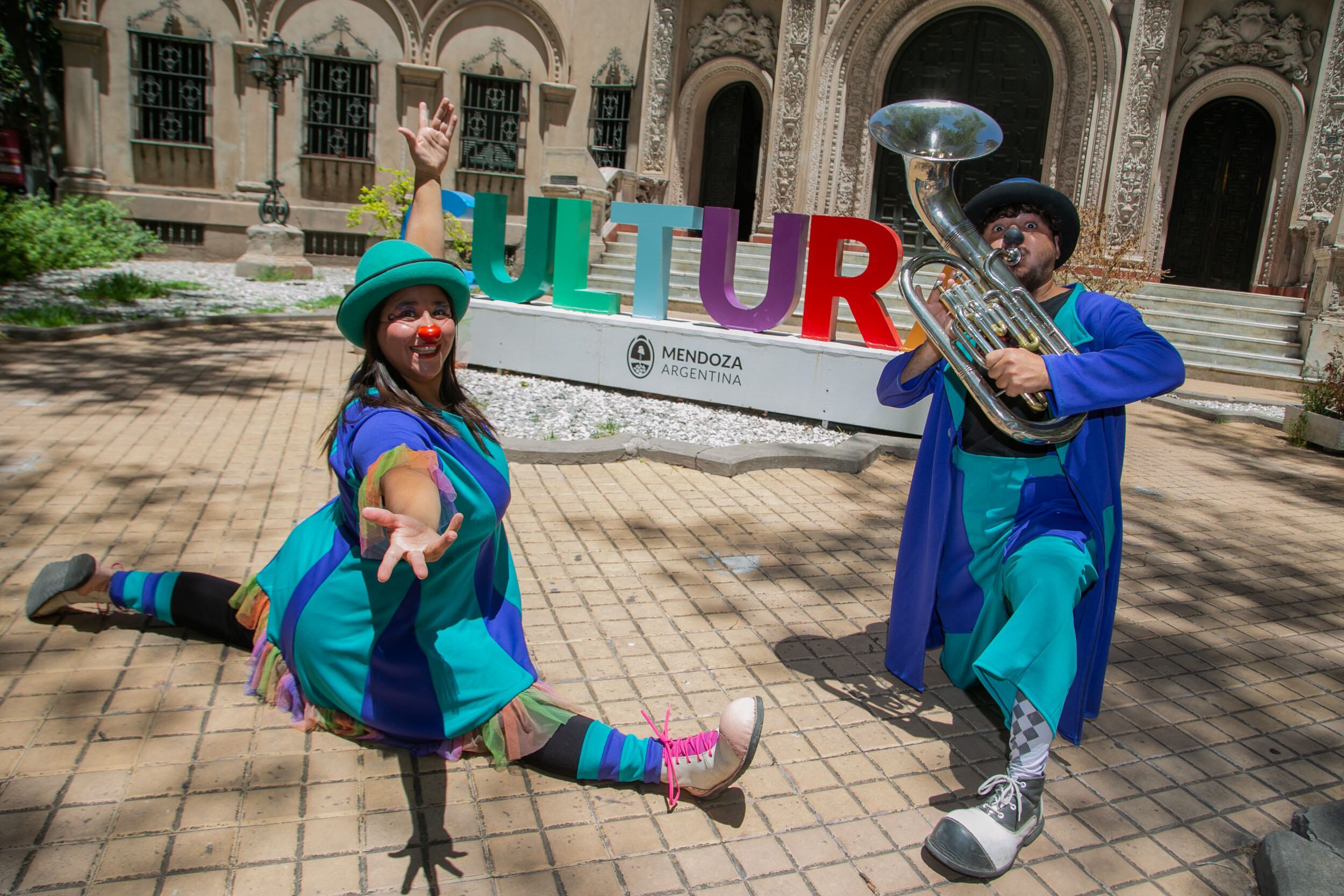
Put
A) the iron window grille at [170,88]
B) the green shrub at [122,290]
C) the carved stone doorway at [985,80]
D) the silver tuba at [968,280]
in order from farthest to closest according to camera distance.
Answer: the iron window grille at [170,88] → the carved stone doorway at [985,80] → the green shrub at [122,290] → the silver tuba at [968,280]

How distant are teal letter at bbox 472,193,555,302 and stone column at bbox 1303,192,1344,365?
984cm

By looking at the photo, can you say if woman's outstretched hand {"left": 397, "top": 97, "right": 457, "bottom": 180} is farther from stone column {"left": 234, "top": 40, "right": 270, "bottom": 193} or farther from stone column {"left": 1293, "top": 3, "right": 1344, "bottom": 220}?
stone column {"left": 234, "top": 40, "right": 270, "bottom": 193}

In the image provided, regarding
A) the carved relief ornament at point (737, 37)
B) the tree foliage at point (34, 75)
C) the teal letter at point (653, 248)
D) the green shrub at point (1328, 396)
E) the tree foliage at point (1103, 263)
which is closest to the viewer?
the teal letter at point (653, 248)

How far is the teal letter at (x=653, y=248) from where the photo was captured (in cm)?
859

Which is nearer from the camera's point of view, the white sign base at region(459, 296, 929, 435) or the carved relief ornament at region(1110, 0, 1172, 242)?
the white sign base at region(459, 296, 929, 435)

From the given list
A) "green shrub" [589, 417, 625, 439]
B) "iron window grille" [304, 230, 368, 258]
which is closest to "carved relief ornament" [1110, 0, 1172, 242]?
"green shrub" [589, 417, 625, 439]

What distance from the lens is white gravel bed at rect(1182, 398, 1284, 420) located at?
10526 millimetres

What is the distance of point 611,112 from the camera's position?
722 inches

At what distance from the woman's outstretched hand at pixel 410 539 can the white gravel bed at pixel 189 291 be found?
1068cm

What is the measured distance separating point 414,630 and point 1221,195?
16.1 m

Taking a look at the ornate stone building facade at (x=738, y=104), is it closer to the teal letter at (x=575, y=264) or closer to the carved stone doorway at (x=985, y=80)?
the carved stone doorway at (x=985, y=80)

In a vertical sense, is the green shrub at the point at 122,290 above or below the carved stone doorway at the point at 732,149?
below

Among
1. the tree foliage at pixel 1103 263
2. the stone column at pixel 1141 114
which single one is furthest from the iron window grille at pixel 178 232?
the stone column at pixel 1141 114

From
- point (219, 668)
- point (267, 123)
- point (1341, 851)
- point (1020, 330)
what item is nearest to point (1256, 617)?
point (1341, 851)
